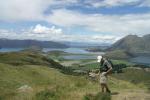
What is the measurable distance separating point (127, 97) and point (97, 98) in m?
1.86

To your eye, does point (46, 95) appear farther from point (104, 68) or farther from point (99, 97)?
point (104, 68)

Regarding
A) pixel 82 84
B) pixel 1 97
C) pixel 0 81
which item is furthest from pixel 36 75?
pixel 1 97

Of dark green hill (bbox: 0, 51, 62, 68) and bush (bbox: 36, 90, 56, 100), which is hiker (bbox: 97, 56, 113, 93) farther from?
dark green hill (bbox: 0, 51, 62, 68)

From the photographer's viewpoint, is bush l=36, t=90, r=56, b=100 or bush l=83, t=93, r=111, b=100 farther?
bush l=36, t=90, r=56, b=100

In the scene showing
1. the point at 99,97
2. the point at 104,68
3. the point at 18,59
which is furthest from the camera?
the point at 18,59

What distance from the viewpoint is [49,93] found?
1922 centimetres

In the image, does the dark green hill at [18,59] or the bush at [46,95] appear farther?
the dark green hill at [18,59]

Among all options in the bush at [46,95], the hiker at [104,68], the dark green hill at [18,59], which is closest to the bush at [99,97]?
the hiker at [104,68]

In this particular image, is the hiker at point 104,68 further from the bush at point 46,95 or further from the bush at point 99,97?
the bush at point 46,95

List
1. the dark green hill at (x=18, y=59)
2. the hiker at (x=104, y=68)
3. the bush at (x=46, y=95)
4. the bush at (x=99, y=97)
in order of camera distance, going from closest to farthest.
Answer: the bush at (x=99, y=97)
the bush at (x=46, y=95)
the hiker at (x=104, y=68)
the dark green hill at (x=18, y=59)

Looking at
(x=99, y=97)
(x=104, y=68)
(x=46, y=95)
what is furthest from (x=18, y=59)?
(x=99, y=97)

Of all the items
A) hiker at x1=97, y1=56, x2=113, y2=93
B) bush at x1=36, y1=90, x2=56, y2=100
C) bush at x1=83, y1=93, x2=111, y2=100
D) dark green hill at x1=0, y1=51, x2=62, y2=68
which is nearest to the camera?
bush at x1=83, y1=93, x2=111, y2=100

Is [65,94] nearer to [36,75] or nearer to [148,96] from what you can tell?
[148,96]

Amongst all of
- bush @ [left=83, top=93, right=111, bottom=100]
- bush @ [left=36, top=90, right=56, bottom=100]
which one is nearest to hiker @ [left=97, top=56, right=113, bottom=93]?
bush @ [left=83, top=93, right=111, bottom=100]
